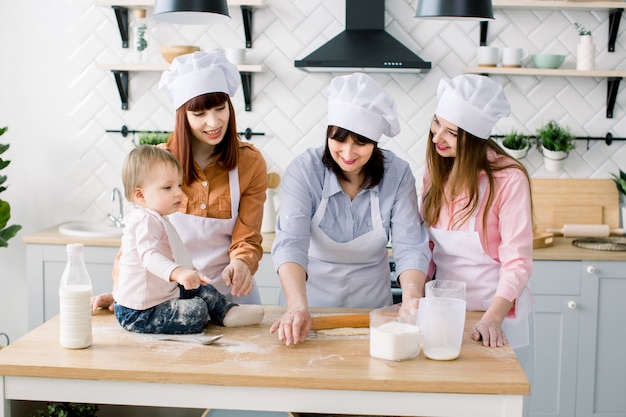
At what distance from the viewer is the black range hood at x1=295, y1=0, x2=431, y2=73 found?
12.1 ft

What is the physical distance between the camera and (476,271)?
2.31 m

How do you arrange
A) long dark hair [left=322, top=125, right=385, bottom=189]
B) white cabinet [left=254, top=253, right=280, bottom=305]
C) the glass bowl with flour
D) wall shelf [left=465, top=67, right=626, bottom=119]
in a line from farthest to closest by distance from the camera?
1. wall shelf [left=465, top=67, right=626, bottom=119]
2. white cabinet [left=254, top=253, right=280, bottom=305]
3. long dark hair [left=322, top=125, right=385, bottom=189]
4. the glass bowl with flour

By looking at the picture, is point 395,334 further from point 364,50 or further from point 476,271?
point 364,50

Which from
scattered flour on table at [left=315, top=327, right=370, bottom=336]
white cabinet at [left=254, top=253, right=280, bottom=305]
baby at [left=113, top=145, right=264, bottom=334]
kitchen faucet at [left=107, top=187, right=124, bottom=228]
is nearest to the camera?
baby at [left=113, top=145, right=264, bottom=334]

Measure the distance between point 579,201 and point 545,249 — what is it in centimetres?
58

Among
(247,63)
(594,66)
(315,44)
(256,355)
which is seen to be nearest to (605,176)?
(594,66)

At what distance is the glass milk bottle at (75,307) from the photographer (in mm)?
1859

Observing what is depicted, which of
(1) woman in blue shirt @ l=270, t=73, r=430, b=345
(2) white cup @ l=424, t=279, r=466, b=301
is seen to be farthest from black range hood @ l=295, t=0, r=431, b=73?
(2) white cup @ l=424, t=279, r=466, b=301

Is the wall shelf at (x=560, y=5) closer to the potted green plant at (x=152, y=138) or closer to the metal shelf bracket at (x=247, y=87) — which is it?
the metal shelf bracket at (x=247, y=87)

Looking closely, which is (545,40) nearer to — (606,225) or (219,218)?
(606,225)

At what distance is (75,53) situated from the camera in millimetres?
4195

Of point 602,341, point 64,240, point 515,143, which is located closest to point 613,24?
point 515,143

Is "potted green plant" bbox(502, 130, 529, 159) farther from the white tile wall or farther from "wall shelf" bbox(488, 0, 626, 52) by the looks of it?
"wall shelf" bbox(488, 0, 626, 52)

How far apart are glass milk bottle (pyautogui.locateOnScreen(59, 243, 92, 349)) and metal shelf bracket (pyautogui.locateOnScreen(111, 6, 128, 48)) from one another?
8.22ft
